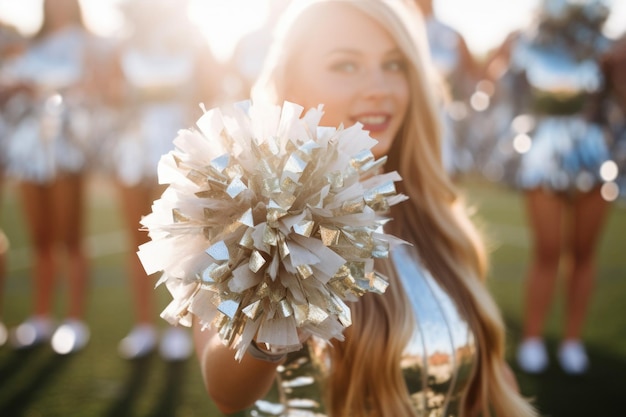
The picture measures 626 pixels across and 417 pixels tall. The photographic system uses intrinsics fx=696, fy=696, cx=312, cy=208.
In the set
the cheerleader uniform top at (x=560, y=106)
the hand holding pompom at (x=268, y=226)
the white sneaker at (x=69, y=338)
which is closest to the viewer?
the hand holding pompom at (x=268, y=226)

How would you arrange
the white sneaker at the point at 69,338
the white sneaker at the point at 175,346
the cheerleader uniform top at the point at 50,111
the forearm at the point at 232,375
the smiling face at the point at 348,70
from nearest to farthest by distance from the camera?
1. the forearm at the point at 232,375
2. the smiling face at the point at 348,70
3. the white sneaker at the point at 175,346
4. the white sneaker at the point at 69,338
5. the cheerleader uniform top at the point at 50,111

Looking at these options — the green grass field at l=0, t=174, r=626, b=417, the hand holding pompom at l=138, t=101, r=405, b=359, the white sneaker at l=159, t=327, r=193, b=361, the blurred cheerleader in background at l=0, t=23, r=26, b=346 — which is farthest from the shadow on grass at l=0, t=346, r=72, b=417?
the hand holding pompom at l=138, t=101, r=405, b=359

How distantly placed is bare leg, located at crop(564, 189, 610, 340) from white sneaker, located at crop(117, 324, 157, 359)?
2.27 meters

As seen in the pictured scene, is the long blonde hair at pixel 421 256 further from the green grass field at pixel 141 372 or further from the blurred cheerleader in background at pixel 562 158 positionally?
the blurred cheerleader in background at pixel 562 158

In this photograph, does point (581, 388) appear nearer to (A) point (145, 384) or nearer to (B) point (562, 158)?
(B) point (562, 158)

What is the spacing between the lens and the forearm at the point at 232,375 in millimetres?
1100

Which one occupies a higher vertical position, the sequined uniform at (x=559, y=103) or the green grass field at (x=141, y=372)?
the sequined uniform at (x=559, y=103)

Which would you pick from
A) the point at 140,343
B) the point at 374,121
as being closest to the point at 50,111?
the point at 140,343

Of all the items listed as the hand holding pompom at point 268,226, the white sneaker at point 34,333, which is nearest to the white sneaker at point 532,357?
the white sneaker at point 34,333

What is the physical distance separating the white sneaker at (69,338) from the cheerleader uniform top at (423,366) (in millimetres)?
2723

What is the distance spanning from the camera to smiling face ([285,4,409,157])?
1.53m

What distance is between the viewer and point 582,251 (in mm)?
3576

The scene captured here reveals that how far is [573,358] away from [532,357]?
22 centimetres

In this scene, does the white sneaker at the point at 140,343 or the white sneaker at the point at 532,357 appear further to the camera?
the white sneaker at the point at 140,343
